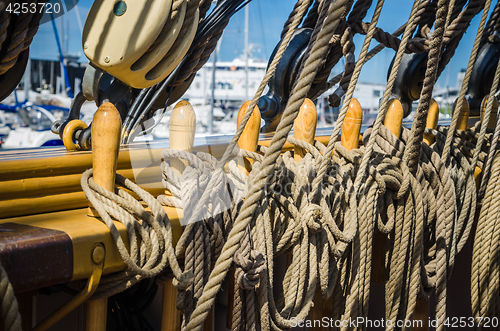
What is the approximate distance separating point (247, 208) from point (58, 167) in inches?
17.4

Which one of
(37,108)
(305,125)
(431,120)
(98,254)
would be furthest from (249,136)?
(37,108)

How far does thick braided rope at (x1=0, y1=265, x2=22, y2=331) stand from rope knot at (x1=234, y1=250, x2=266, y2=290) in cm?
38

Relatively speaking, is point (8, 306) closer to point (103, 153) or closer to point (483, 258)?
point (103, 153)

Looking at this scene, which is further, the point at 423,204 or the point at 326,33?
the point at 423,204

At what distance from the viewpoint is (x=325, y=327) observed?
1198mm

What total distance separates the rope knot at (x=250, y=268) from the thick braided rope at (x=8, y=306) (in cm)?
38

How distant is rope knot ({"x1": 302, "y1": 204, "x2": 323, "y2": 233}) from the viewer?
930mm

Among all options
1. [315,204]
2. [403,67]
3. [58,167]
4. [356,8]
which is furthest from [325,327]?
[403,67]

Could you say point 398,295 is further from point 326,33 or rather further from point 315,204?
point 326,33

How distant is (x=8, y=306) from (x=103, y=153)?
0.31 m

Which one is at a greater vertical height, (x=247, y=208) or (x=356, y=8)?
(x=356, y=8)

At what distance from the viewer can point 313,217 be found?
3.06ft

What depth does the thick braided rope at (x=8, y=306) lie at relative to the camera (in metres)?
0.55

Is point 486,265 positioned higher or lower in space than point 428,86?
lower
